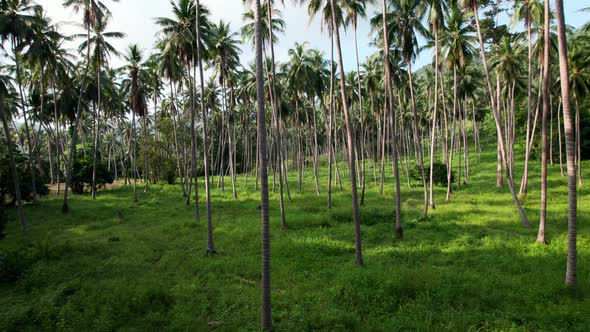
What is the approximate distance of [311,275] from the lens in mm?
11852

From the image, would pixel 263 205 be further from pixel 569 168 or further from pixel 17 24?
pixel 17 24

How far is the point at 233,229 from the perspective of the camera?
1880cm

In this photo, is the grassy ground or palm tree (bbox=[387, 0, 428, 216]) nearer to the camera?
the grassy ground

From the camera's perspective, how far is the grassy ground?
8.67 m

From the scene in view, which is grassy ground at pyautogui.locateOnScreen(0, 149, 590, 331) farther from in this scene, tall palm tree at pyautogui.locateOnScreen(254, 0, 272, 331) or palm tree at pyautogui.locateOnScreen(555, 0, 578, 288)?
tall palm tree at pyautogui.locateOnScreen(254, 0, 272, 331)

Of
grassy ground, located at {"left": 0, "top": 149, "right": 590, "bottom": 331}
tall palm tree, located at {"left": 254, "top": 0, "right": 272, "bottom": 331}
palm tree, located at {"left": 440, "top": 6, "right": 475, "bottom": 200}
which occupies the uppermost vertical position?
palm tree, located at {"left": 440, "top": 6, "right": 475, "bottom": 200}

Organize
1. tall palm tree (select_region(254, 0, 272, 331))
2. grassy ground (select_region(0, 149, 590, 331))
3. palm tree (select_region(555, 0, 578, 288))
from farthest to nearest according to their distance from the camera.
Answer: palm tree (select_region(555, 0, 578, 288)) < grassy ground (select_region(0, 149, 590, 331)) < tall palm tree (select_region(254, 0, 272, 331))

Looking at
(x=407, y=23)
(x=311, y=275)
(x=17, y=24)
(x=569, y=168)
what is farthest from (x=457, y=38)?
(x=17, y=24)

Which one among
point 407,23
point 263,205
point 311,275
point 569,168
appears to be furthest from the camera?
point 407,23

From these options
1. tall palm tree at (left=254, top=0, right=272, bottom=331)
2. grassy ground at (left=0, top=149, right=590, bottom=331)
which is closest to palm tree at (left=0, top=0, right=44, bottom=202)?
grassy ground at (left=0, top=149, right=590, bottom=331)

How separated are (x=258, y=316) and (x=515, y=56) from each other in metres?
26.2

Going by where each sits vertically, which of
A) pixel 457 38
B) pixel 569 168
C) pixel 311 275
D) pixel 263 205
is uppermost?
pixel 457 38

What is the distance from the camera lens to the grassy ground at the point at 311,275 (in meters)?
8.67

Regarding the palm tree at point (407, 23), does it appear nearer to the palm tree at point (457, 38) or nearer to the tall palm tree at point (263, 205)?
the palm tree at point (457, 38)
